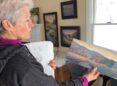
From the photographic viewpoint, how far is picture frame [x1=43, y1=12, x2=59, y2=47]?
118 inches

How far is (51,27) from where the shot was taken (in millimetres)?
3082

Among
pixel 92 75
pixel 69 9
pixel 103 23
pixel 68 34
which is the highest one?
pixel 69 9

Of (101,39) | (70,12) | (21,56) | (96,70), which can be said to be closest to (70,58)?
(96,70)

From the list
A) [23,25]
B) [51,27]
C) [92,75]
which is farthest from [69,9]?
[23,25]

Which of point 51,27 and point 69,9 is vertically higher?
point 69,9

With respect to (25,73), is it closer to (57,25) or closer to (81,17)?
(81,17)

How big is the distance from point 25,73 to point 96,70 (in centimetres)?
53

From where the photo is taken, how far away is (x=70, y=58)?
148cm

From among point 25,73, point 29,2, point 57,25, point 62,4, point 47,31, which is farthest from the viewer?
point 47,31

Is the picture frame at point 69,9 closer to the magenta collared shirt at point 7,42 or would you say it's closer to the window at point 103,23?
the window at point 103,23

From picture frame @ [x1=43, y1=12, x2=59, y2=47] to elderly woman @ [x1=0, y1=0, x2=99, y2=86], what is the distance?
1.92m

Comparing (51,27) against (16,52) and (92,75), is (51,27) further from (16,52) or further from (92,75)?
(16,52)

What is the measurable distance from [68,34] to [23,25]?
5.80ft

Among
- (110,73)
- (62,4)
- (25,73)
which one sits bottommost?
(110,73)
